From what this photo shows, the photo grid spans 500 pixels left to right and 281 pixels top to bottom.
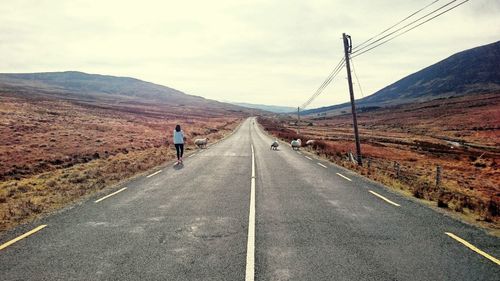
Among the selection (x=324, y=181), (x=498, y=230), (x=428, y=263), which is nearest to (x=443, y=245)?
(x=428, y=263)

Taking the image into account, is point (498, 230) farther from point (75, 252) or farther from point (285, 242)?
point (75, 252)

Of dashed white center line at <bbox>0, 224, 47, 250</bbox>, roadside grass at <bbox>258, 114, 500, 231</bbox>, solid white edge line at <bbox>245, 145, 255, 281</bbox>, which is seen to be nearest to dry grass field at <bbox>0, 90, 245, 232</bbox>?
dashed white center line at <bbox>0, 224, 47, 250</bbox>

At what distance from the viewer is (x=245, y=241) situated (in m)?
7.10

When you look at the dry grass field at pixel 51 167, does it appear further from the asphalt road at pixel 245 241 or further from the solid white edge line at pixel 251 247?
the solid white edge line at pixel 251 247

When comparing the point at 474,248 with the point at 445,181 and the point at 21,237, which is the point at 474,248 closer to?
the point at 21,237

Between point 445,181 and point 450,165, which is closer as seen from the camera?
point 445,181

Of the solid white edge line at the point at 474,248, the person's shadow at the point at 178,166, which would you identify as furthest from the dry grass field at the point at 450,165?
the person's shadow at the point at 178,166

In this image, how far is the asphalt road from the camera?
5.68 m

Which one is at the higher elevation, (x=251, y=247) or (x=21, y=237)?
(x=251, y=247)

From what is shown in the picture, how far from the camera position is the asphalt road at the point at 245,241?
5.68 meters

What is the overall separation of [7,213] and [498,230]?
1322cm

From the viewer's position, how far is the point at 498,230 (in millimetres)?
8148

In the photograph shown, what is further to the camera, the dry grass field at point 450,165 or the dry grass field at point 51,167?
the dry grass field at point 450,165

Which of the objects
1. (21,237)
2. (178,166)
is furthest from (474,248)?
(178,166)
